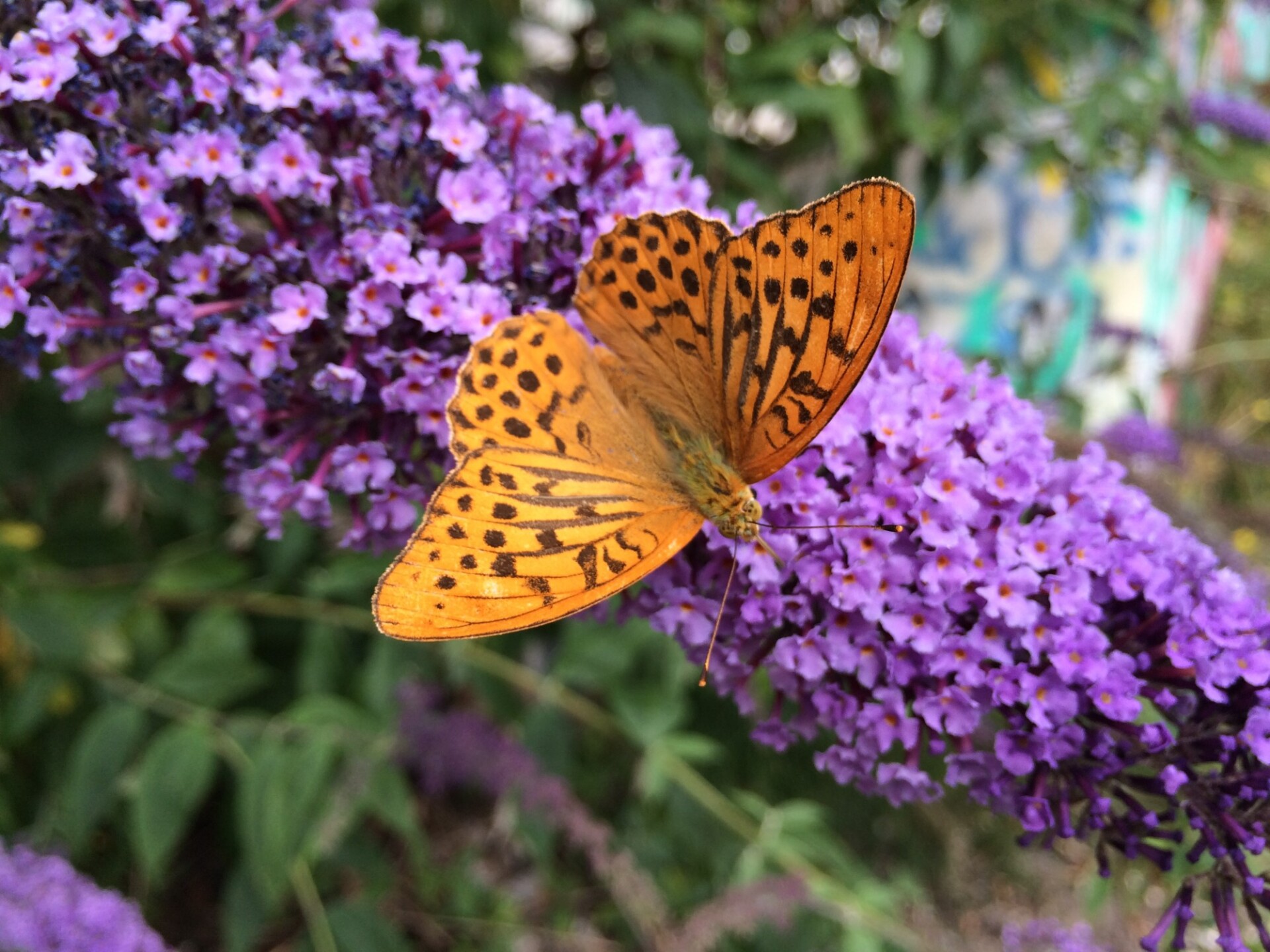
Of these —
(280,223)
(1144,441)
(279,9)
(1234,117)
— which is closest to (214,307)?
(280,223)

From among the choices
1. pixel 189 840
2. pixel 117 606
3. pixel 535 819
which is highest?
pixel 117 606

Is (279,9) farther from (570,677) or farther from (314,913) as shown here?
(314,913)

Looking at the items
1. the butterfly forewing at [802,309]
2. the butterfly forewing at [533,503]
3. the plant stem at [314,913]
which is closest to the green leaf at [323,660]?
the plant stem at [314,913]

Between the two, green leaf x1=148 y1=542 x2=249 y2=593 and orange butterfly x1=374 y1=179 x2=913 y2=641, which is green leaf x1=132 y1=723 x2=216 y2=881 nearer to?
green leaf x1=148 y1=542 x2=249 y2=593

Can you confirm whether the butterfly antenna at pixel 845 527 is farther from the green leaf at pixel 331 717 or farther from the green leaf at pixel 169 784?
the green leaf at pixel 169 784

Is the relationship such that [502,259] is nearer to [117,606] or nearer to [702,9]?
[117,606]

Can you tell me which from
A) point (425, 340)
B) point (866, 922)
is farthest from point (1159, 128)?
point (425, 340)

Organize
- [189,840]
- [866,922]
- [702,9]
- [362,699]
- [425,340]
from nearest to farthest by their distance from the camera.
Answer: [425,340] → [866,922] → [362,699] → [702,9] → [189,840]
